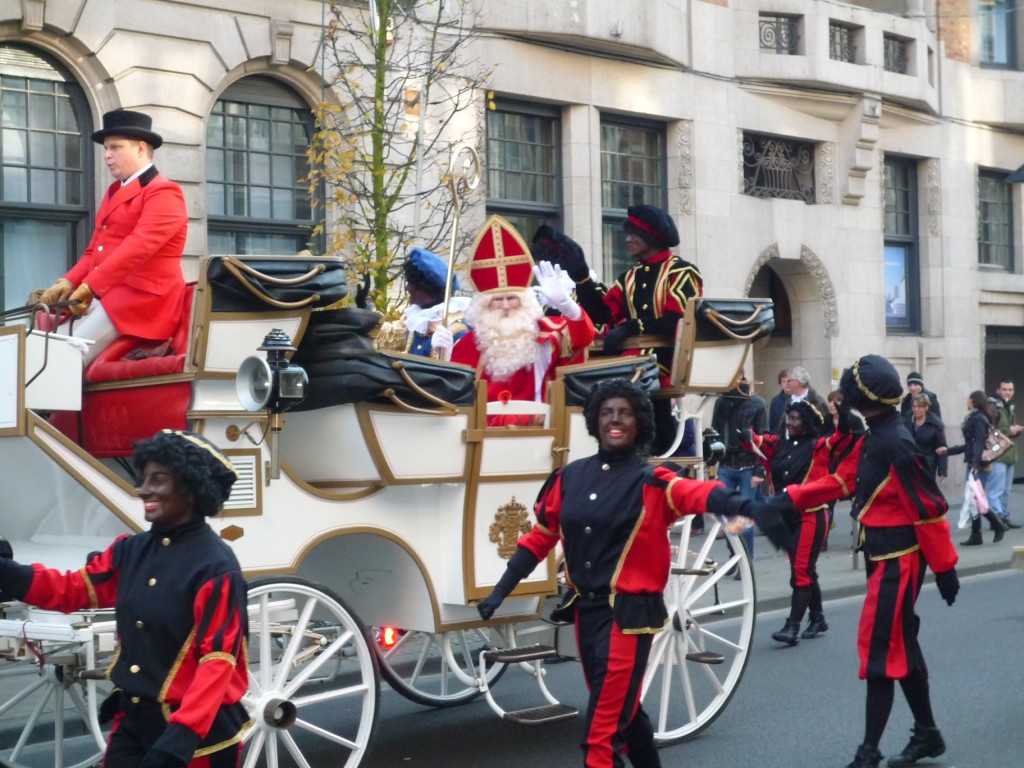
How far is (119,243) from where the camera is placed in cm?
666

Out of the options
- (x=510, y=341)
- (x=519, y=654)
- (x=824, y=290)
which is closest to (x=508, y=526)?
(x=519, y=654)

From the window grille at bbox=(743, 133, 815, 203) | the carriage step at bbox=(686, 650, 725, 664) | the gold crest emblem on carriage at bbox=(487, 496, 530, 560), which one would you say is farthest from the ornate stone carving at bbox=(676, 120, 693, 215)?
the gold crest emblem on carriage at bbox=(487, 496, 530, 560)

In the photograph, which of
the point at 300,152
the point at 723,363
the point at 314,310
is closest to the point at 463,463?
the point at 314,310

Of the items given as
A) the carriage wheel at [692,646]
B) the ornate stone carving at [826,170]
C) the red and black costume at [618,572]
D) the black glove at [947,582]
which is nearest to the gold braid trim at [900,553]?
the black glove at [947,582]

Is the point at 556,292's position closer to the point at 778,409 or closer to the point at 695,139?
the point at 778,409

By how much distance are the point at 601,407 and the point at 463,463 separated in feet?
3.64

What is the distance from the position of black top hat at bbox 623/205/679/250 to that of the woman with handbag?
28.6 ft

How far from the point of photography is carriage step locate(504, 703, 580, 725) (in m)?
6.49

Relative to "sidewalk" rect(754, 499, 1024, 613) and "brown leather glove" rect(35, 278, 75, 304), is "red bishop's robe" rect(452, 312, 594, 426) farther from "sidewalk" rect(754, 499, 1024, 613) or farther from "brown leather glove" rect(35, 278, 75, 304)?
"sidewalk" rect(754, 499, 1024, 613)

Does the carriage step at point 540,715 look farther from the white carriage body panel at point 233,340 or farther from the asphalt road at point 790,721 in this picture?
the white carriage body panel at point 233,340

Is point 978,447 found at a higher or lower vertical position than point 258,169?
lower

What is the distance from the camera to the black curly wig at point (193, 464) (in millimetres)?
4332

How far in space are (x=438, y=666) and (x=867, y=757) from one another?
3.45 meters

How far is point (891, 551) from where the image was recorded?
6.56 meters
